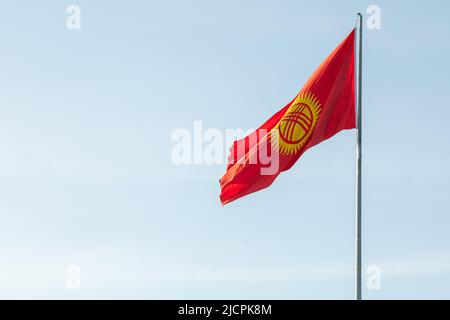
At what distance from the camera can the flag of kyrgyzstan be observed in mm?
40000

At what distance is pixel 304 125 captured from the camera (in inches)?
1581

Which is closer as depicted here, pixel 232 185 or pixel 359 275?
pixel 359 275

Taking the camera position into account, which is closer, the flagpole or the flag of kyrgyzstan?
the flagpole

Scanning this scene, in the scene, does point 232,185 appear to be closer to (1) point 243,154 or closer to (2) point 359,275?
(1) point 243,154

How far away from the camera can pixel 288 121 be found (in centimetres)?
4053

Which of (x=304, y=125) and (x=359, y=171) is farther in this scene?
(x=304, y=125)

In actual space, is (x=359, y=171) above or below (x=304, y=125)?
below

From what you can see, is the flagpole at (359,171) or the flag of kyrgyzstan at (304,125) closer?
the flagpole at (359,171)

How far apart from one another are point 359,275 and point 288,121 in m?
6.37

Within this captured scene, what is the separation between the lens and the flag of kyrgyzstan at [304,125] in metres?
40.0
